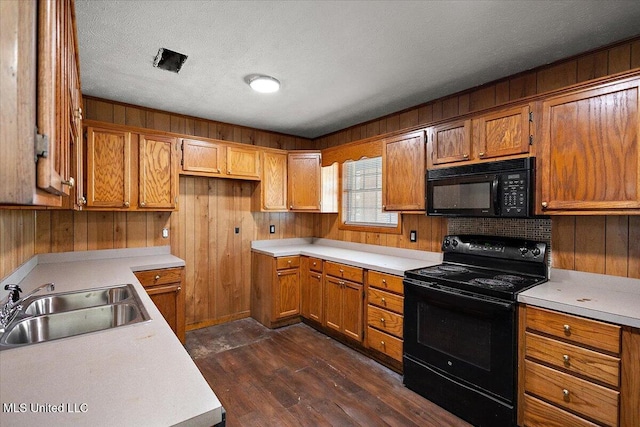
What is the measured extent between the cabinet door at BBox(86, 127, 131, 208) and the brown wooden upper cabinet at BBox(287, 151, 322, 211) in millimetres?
1771

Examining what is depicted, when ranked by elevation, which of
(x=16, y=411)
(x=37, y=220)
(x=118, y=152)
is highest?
(x=118, y=152)

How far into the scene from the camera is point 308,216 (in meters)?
4.54

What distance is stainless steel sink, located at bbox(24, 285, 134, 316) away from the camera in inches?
68.5

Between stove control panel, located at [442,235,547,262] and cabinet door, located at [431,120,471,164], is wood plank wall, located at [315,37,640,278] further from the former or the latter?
cabinet door, located at [431,120,471,164]

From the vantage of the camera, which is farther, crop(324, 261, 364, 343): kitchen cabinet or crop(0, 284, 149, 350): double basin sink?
crop(324, 261, 364, 343): kitchen cabinet

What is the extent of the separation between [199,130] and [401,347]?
3165 millimetres

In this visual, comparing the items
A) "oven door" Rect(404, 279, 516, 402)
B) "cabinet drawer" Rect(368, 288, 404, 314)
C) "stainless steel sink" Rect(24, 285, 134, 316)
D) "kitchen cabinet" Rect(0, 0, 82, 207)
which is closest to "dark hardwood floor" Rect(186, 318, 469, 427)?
"oven door" Rect(404, 279, 516, 402)

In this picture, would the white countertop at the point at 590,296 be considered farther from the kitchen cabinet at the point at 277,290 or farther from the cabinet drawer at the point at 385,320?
the kitchen cabinet at the point at 277,290

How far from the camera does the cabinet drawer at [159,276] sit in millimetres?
2803

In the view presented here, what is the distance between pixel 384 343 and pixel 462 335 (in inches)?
31.0

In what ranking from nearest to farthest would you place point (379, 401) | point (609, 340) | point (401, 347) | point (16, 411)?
point (16, 411) < point (609, 340) < point (379, 401) < point (401, 347)

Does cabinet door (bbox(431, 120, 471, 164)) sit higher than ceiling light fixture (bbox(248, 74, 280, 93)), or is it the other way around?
ceiling light fixture (bbox(248, 74, 280, 93))

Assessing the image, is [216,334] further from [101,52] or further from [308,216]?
[101,52]

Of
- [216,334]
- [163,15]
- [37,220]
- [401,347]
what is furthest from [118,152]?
[401,347]
